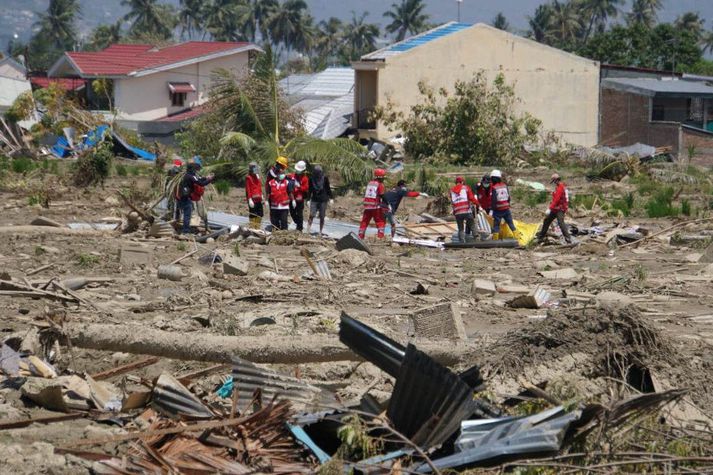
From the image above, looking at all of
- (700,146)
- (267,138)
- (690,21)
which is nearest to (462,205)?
(267,138)

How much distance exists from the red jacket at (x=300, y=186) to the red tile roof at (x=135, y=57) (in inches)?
1110

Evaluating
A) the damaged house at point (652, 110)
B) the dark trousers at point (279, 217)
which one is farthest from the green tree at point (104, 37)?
the dark trousers at point (279, 217)

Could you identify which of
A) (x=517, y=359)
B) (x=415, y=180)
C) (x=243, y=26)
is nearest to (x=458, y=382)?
(x=517, y=359)

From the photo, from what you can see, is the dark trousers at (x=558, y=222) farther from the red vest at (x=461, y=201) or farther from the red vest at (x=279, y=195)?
the red vest at (x=279, y=195)

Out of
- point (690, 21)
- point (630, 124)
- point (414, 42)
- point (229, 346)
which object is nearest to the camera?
point (229, 346)

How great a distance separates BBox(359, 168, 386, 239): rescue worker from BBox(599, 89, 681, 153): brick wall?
21688mm

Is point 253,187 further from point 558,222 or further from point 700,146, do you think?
point 700,146

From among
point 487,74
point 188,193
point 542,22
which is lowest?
point 188,193

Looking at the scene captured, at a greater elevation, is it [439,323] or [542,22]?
[542,22]

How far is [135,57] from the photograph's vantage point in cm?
4894

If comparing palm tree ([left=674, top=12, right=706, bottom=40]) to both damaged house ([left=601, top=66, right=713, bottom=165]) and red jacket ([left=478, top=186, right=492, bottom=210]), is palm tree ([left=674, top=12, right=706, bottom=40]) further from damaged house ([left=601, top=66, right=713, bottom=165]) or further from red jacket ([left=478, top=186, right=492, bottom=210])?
red jacket ([left=478, top=186, right=492, bottom=210])

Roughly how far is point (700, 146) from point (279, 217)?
22.0 meters

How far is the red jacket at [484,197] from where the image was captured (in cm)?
1848

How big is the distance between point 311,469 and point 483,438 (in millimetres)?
997
